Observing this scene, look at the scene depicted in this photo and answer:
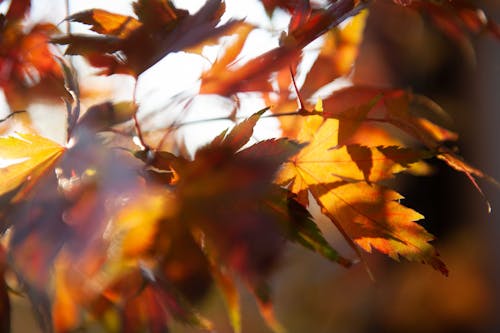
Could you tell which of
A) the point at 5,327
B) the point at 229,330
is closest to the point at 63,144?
the point at 5,327

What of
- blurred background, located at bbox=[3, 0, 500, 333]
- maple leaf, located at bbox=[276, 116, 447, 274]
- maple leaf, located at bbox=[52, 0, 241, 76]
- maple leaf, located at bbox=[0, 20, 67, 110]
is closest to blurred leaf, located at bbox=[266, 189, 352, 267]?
maple leaf, located at bbox=[276, 116, 447, 274]

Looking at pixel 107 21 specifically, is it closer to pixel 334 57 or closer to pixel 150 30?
pixel 150 30

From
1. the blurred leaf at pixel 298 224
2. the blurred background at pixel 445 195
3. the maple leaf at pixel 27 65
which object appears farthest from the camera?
the blurred background at pixel 445 195

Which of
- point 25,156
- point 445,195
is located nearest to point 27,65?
point 25,156

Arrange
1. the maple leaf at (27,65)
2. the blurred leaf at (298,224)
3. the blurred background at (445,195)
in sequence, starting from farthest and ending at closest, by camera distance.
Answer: the blurred background at (445,195)
the maple leaf at (27,65)
the blurred leaf at (298,224)

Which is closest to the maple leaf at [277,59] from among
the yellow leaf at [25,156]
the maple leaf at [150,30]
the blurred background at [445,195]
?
the maple leaf at [150,30]

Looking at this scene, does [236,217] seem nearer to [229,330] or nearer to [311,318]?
[229,330]

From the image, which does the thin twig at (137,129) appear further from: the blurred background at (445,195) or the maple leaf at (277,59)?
the blurred background at (445,195)

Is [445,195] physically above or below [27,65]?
below

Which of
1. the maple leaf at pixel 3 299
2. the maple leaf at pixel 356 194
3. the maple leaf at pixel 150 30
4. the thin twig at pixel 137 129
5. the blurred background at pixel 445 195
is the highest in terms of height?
the maple leaf at pixel 150 30
